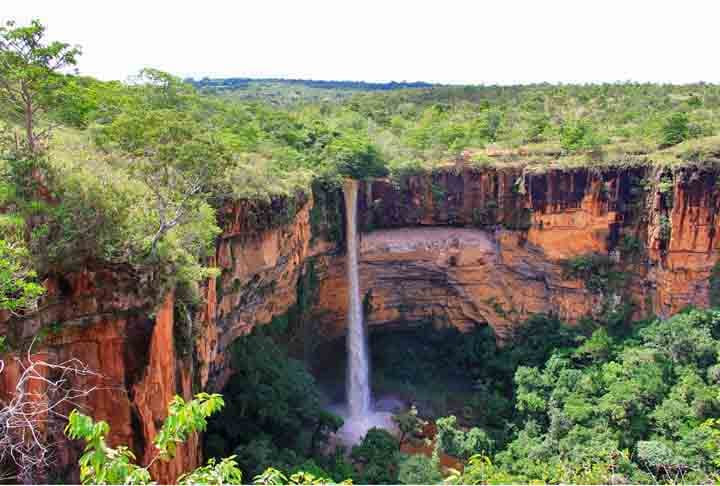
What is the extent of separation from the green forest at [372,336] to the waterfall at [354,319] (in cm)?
77

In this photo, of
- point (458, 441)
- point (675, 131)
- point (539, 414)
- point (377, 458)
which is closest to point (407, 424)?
point (458, 441)

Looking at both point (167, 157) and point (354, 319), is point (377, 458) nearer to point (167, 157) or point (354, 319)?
point (354, 319)

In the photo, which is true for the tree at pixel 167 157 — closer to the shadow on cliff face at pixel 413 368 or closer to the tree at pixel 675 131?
the shadow on cliff face at pixel 413 368

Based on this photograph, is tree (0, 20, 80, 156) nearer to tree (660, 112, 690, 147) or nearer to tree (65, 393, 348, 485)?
tree (65, 393, 348, 485)

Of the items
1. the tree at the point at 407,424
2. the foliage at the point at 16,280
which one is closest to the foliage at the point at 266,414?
the tree at the point at 407,424

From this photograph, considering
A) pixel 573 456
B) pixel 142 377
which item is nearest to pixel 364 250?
pixel 573 456

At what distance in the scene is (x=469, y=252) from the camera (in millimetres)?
22891

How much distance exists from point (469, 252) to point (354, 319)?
5716 mm

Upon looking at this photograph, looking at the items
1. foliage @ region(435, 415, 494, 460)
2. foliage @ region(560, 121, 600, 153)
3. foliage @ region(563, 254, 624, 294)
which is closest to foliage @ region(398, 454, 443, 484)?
foliage @ region(435, 415, 494, 460)

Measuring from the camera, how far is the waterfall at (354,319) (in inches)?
852

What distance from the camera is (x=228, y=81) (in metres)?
74.1

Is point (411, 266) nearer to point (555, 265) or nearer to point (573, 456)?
point (555, 265)

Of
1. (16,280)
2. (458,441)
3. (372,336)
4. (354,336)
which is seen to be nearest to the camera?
(16,280)

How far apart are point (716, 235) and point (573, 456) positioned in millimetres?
10036
